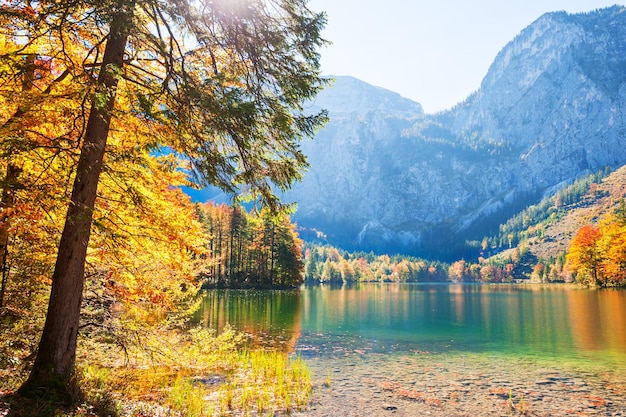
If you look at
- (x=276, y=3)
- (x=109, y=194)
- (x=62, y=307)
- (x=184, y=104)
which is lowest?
(x=62, y=307)

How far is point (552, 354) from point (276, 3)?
2172 cm

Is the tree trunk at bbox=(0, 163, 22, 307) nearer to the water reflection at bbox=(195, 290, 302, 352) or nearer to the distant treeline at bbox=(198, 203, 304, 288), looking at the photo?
the water reflection at bbox=(195, 290, 302, 352)

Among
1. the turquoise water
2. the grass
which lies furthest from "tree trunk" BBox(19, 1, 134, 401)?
the turquoise water

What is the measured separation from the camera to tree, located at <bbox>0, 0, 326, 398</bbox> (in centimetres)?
720

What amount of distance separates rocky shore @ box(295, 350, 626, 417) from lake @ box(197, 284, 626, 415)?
40 millimetres

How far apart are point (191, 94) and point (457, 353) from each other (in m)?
20.1

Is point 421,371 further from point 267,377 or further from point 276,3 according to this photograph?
point 276,3

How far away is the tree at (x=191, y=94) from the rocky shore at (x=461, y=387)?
699 cm

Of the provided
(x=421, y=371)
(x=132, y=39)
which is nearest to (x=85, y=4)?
(x=132, y=39)

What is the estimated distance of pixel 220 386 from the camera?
1319 cm

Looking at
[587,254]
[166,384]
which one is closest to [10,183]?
[166,384]

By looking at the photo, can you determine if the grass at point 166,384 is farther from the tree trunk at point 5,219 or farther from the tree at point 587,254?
the tree at point 587,254

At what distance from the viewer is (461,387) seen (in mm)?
14602

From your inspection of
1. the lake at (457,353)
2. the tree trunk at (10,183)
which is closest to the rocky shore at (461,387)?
the lake at (457,353)
